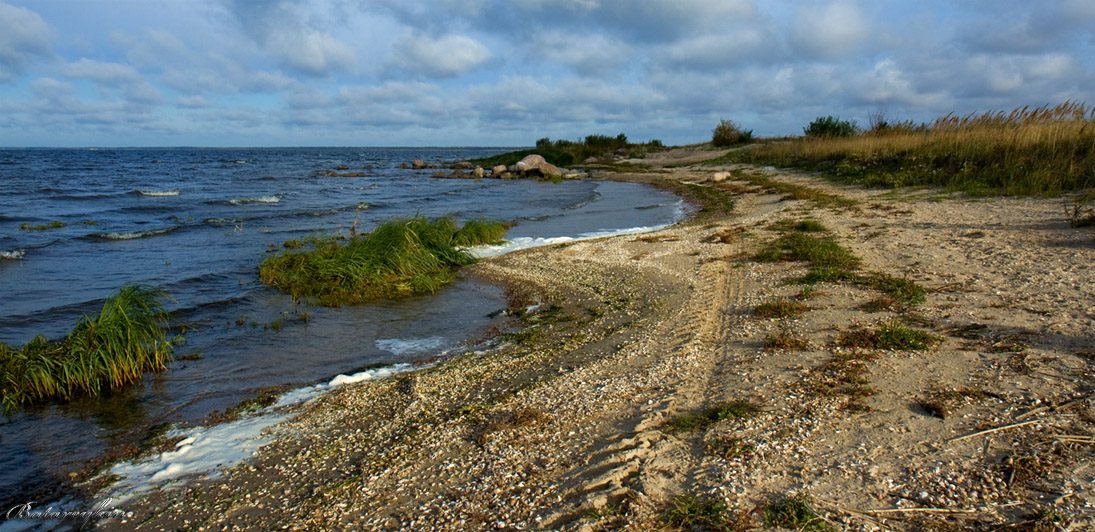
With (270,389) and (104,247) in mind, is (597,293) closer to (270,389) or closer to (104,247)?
(270,389)

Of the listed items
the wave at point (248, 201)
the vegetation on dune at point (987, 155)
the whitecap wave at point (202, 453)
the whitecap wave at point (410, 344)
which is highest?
the vegetation on dune at point (987, 155)

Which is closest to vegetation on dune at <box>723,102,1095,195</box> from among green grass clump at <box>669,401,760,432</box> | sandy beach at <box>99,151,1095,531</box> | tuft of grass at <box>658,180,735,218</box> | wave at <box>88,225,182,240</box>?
tuft of grass at <box>658,180,735,218</box>

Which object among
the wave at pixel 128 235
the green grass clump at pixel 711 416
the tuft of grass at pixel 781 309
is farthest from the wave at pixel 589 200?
the green grass clump at pixel 711 416

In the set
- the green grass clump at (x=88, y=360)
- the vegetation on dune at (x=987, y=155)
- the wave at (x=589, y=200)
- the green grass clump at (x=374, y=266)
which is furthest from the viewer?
the wave at (x=589, y=200)

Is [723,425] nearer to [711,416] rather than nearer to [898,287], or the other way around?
[711,416]

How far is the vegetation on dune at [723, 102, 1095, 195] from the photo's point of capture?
1480cm

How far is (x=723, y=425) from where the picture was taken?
4898mm

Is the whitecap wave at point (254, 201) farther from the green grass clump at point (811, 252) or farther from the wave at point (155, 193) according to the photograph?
the green grass clump at point (811, 252)

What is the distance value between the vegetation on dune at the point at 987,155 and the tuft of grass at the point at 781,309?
10566 millimetres

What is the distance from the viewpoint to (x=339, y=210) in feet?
84.0

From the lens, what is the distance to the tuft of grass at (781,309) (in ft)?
25.2

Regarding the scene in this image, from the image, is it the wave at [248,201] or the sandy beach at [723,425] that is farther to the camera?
the wave at [248,201]

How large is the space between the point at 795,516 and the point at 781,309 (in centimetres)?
460

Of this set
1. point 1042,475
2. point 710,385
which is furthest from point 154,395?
point 1042,475
